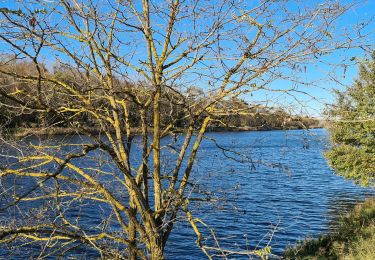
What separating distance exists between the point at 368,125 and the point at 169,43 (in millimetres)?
13717

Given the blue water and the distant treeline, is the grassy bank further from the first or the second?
the distant treeline

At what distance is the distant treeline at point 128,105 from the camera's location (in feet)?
13.9

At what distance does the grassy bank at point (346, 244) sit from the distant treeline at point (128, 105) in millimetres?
4044

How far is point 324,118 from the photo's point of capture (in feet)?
13.9

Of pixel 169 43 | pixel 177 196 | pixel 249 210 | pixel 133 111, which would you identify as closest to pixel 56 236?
pixel 177 196

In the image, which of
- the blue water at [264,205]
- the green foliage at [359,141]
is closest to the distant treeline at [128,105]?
the blue water at [264,205]

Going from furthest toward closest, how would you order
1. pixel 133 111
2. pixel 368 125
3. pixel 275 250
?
pixel 368 125 < pixel 275 250 < pixel 133 111

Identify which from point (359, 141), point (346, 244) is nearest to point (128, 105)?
point (346, 244)

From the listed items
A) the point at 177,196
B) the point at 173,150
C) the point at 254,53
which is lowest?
the point at 177,196

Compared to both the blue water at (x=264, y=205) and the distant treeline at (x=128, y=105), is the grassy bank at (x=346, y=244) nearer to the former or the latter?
the blue water at (x=264, y=205)

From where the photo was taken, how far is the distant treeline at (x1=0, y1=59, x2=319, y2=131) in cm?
425

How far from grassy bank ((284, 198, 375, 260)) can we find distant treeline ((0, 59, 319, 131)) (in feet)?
13.3

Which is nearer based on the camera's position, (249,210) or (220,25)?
(220,25)

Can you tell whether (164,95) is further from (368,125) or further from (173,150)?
(368,125)
